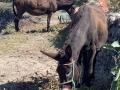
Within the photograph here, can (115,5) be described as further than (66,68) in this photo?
Yes

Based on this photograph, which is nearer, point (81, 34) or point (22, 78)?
point (81, 34)

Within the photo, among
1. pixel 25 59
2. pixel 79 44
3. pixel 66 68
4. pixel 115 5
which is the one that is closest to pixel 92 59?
pixel 79 44

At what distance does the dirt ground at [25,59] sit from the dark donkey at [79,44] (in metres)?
1.10

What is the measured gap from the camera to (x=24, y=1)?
1430 centimetres

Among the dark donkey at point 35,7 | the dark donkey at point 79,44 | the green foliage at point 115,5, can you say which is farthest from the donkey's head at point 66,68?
the dark donkey at point 35,7

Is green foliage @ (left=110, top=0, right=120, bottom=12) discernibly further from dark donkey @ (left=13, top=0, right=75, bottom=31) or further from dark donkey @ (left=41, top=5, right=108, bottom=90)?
dark donkey @ (left=41, top=5, right=108, bottom=90)

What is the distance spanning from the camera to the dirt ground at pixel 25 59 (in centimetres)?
898

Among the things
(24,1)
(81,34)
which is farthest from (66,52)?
(24,1)

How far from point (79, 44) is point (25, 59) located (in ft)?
11.1

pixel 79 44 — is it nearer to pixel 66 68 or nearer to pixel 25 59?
pixel 66 68

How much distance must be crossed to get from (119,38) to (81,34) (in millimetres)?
2329

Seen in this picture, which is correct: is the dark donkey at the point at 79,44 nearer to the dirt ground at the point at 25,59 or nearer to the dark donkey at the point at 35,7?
the dirt ground at the point at 25,59

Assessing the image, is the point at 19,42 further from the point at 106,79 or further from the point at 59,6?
the point at 106,79

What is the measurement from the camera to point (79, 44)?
Result: 7605mm
